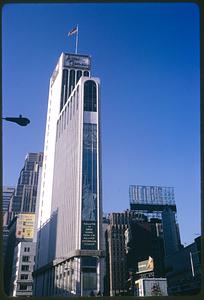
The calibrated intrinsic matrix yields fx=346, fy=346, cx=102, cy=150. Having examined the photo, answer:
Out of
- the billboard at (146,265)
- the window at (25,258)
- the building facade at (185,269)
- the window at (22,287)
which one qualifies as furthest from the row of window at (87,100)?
the window at (22,287)

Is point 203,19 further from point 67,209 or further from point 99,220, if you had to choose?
point 67,209

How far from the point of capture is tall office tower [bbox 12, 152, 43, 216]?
80.1 meters

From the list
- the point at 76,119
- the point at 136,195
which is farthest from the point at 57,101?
the point at 136,195

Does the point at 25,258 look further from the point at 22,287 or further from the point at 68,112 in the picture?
the point at 68,112

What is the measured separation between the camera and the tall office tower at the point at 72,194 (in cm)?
4241

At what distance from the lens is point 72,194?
47531 millimetres

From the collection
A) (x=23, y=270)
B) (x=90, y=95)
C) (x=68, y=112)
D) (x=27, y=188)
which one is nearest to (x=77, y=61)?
(x=68, y=112)

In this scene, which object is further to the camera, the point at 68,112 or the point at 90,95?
the point at 68,112

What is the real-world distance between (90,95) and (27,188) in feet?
126

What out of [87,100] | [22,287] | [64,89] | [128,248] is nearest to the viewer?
[22,287]

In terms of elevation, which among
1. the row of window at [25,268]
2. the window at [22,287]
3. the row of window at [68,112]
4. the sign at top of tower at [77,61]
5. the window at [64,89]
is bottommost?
the window at [22,287]

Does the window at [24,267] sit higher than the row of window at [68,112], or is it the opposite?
the row of window at [68,112]

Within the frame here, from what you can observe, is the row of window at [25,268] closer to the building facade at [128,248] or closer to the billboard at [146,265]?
the building facade at [128,248]

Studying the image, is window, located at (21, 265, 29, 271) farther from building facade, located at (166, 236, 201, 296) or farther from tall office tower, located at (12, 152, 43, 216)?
tall office tower, located at (12, 152, 43, 216)
